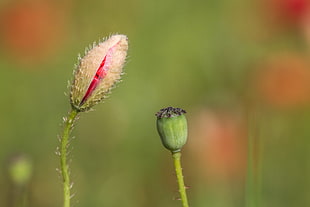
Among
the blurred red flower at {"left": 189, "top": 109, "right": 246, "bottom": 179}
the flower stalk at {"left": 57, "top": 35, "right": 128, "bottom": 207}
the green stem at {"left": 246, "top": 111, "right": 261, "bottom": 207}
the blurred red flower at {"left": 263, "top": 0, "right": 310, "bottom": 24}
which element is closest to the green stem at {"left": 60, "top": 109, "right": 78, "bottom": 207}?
the flower stalk at {"left": 57, "top": 35, "right": 128, "bottom": 207}

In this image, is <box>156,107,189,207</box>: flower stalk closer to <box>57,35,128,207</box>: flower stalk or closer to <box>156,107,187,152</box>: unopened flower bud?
<box>156,107,187,152</box>: unopened flower bud

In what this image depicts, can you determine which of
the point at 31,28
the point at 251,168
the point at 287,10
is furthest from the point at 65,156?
the point at 31,28

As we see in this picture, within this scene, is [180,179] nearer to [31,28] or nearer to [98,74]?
[98,74]

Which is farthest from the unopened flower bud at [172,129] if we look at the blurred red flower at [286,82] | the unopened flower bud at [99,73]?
the blurred red flower at [286,82]

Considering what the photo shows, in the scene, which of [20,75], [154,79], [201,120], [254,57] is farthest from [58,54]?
[201,120]

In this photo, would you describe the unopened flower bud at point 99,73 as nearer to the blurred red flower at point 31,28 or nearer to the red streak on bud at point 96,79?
the red streak on bud at point 96,79

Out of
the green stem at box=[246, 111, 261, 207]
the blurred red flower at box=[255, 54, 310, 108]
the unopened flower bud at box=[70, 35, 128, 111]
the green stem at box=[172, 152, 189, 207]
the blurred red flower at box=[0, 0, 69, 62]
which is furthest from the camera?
the blurred red flower at box=[0, 0, 69, 62]
